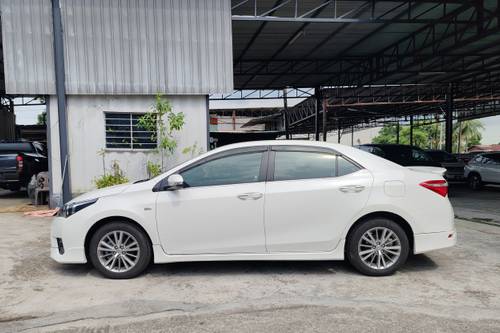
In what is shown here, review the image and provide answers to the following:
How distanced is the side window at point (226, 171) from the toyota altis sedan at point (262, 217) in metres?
0.01

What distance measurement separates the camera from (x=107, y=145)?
9.74m

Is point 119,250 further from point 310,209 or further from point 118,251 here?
point 310,209

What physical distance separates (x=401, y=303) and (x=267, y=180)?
6.27 feet

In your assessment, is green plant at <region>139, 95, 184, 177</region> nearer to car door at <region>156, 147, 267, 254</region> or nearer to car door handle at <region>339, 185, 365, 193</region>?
car door at <region>156, 147, 267, 254</region>

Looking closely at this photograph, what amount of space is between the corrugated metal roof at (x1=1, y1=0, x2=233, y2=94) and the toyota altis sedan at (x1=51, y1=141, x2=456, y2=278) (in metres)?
5.30

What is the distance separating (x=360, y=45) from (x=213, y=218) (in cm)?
1345

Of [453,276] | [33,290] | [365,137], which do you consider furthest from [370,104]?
[365,137]

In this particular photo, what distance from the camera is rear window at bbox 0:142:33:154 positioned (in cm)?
1175

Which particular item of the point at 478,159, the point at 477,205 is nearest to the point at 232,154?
the point at 477,205

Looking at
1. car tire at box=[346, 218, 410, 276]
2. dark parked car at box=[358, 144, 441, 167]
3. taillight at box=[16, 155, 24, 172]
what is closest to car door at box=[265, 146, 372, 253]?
car tire at box=[346, 218, 410, 276]

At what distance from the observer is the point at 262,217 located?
462 centimetres

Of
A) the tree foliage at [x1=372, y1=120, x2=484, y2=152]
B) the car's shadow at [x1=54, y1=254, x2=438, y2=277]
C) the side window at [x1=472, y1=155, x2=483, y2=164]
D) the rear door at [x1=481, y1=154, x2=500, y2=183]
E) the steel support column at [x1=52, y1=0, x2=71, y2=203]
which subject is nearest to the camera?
the car's shadow at [x1=54, y1=254, x2=438, y2=277]

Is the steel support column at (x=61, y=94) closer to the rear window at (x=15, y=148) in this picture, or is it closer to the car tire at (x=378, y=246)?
the rear window at (x=15, y=148)

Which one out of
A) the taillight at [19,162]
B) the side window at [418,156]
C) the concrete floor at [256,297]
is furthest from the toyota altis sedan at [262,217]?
the side window at [418,156]
